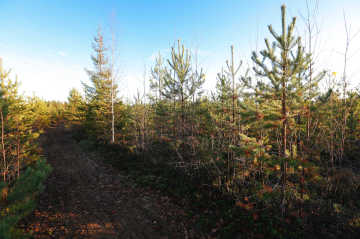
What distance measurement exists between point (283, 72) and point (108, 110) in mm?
15380

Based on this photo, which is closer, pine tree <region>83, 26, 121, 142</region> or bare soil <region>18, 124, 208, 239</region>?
bare soil <region>18, 124, 208, 239</region>

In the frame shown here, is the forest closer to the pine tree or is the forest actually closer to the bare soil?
the bare soil

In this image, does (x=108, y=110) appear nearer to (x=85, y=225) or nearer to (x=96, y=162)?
(x=96, y=162)

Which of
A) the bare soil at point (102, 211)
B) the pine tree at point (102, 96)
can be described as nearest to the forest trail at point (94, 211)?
the bare soil at point (102, 211)

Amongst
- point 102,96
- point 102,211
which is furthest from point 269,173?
point 102,96

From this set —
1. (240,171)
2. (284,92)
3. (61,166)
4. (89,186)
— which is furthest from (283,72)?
(61,166)

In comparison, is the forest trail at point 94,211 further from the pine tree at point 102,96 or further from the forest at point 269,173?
the pine tree at point 102,96

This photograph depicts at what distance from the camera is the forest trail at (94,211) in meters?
5.22

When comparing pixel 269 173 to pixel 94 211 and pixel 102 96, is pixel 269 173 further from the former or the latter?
pixel 102 96

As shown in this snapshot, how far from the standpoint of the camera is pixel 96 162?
12.2m

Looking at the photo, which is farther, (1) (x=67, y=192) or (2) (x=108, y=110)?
(2) (x=108, y=110)

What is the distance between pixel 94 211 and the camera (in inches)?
247

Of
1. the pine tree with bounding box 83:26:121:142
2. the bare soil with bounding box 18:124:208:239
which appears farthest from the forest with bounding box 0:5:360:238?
the pine tree with bounding box 83:26:121:142

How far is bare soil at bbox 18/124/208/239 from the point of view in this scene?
523 centimetres
